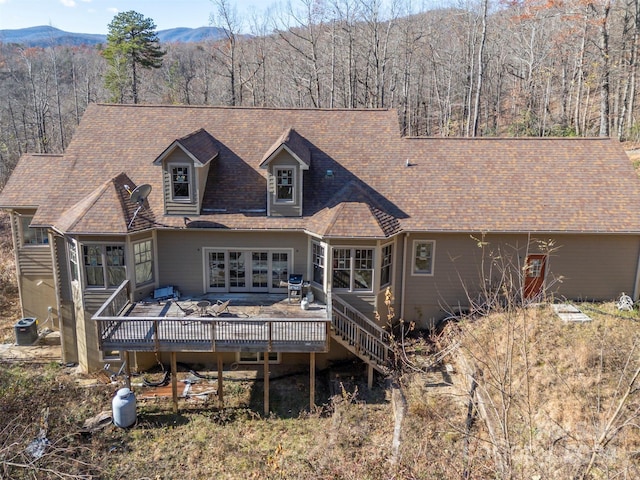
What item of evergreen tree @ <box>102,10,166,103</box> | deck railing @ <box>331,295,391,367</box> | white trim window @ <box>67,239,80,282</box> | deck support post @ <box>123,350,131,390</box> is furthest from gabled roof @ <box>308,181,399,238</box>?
evergreen tree @ <box>102,10,166,103</box>

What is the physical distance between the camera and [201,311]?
1388 centimetres

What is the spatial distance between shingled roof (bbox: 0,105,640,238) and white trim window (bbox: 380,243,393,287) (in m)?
0.81

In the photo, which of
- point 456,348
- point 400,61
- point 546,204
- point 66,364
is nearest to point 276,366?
point 456,348

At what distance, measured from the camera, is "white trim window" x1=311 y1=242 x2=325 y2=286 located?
48.9 feet

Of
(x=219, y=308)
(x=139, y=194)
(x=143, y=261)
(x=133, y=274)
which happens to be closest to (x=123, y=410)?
Result: (x=219, y=308)

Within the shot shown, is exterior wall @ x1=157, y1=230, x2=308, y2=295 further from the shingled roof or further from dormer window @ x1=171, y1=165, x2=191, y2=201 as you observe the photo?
dormer window @ x1=171, y1=165, x2=191, y2=201

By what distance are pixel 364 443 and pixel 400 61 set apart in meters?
38.3

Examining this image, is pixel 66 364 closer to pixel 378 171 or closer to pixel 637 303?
pixel 378 171

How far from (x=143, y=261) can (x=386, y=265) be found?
25.7 feet

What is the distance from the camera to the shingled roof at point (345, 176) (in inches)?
585

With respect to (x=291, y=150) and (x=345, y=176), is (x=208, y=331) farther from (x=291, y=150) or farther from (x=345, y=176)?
(x=345, y=176)

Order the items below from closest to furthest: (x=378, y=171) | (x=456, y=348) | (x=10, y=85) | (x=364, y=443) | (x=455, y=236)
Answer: (x=364, y=443)
(x=456, y=348)
(x=455, y=236)
(x=378, y=171)
(x=10, y=85)

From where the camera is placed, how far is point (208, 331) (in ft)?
43.4

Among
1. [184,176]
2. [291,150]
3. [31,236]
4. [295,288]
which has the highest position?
[291,150]
